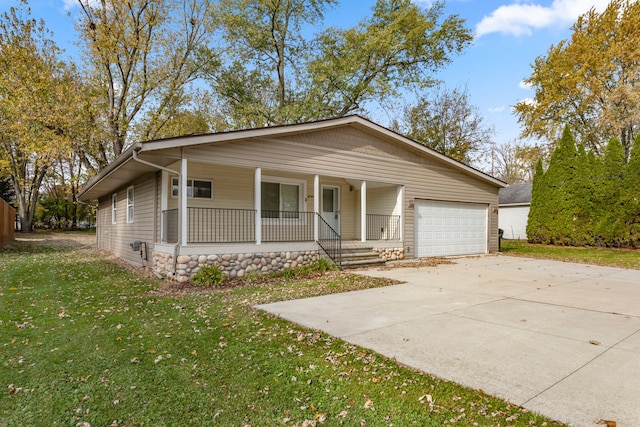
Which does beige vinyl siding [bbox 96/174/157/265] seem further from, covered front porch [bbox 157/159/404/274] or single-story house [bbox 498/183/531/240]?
single-story house [bbox 498/183/531/240]

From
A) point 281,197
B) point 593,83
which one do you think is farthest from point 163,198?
point 593,83

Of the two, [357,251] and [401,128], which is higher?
[401,128]

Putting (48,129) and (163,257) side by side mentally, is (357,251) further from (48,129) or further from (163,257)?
(48,129)

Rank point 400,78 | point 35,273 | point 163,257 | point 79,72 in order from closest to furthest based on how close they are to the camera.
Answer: point 163,257
point 35,273
point 79,72
point 400,78

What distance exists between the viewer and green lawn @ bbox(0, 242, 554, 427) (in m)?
2.65

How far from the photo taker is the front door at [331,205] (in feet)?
42.7

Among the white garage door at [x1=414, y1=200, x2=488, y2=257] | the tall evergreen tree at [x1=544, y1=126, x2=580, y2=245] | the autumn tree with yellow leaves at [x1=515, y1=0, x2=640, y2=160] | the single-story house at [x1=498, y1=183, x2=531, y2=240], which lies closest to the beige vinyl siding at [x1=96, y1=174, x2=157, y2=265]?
the white garage door at [x1=414, y1=200, x2=488, y2=257]

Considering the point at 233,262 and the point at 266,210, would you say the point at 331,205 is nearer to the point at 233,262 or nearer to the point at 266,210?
the point at 266,210

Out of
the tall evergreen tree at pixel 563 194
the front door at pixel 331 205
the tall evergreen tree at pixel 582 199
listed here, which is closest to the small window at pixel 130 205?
the front door at pixel 331 205

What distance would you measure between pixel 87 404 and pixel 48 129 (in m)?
19.3

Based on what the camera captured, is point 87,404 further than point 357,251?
No

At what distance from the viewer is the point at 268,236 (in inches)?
442

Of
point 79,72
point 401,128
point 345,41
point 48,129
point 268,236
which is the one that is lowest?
point 268,236

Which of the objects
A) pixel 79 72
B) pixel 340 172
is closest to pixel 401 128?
pixel 340 172
